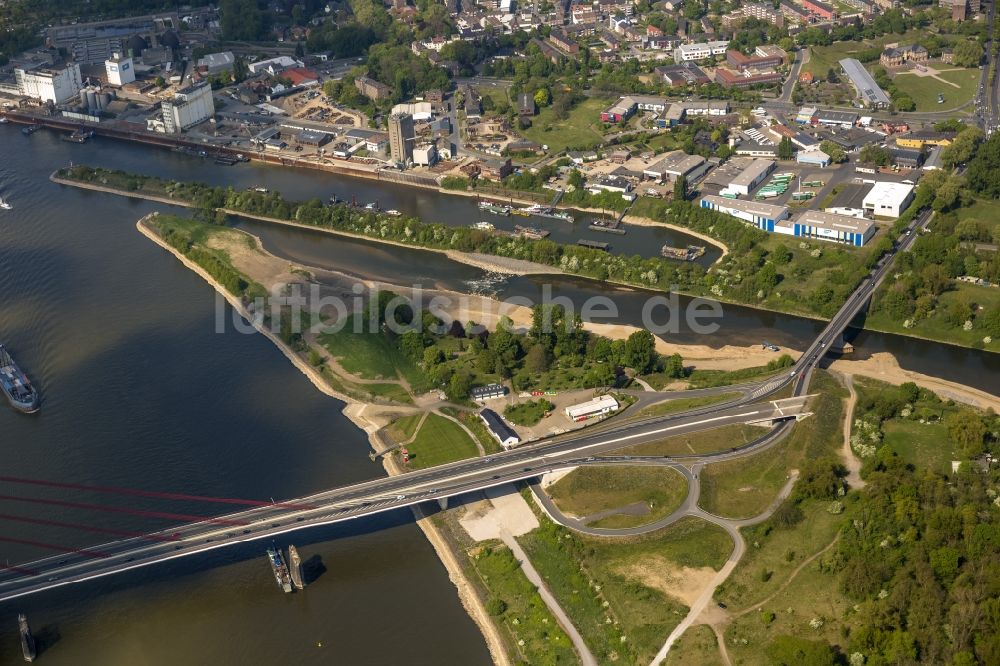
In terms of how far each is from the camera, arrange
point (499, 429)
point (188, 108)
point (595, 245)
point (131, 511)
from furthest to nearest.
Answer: point (188, 108), point (595, 245), point (499, 429), point (131, 511)

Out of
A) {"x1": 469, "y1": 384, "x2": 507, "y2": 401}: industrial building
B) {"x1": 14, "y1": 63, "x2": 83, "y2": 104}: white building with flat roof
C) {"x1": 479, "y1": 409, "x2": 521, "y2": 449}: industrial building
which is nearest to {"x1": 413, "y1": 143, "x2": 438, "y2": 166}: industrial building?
{"x1": 469, "y1": 384, "x2": 507, "y2": 401}: industrial building

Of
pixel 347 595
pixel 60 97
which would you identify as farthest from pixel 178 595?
pixel 60 97

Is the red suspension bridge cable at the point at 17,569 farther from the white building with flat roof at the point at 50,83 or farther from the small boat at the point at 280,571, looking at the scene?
the white building with flat roof at the point at 50,83

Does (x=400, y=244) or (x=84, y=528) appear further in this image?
(x=400, y=244)

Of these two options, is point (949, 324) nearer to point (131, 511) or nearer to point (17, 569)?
point (131, 511)

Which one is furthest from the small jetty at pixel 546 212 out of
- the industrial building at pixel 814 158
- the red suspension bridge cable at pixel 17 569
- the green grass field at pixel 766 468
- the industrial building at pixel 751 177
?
the red suspension bridge cable at pixel 17 569

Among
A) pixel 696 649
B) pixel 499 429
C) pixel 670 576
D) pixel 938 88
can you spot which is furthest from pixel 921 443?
pixel 938 88
